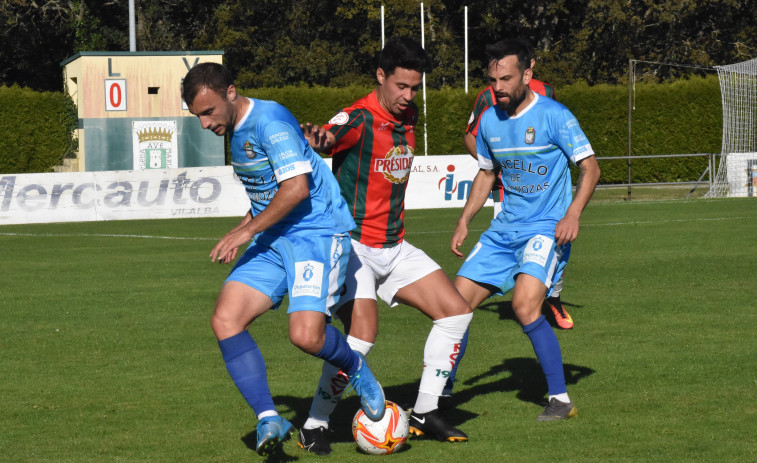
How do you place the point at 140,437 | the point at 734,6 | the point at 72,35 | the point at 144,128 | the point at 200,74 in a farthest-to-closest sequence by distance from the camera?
the point at 72,35, the point at 734,6, the point at 144,128, the point at 140,437, the point at 200,74

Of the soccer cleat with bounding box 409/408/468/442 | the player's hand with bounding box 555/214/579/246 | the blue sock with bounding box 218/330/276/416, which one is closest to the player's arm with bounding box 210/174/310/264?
the blue sock with bounding box 218/330/276/416

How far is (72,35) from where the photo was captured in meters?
49.8

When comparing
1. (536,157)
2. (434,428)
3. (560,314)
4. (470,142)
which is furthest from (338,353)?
(560,314)

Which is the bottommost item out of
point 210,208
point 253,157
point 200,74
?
point 210,208

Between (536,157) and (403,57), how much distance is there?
1.17 metres

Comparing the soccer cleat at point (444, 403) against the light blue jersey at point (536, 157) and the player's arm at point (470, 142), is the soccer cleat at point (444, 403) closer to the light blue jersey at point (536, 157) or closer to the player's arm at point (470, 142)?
the light blue jersey at point (536, 157)

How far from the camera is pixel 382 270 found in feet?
19.7

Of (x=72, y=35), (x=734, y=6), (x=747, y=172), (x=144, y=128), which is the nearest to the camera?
(x=747, y=172)

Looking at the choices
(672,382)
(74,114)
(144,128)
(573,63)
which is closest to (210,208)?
(144,128)

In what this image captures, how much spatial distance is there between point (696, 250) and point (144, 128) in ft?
72.4

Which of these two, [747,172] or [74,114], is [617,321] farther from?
[74,114]

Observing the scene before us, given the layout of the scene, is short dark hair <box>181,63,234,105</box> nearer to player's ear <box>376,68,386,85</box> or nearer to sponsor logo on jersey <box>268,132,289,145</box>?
sponsor logo on jersey <box>268,132,289,145</box>

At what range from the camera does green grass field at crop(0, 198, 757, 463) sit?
5613 mm

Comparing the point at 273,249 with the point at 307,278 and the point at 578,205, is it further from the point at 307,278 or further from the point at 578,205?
the point at 578,205
